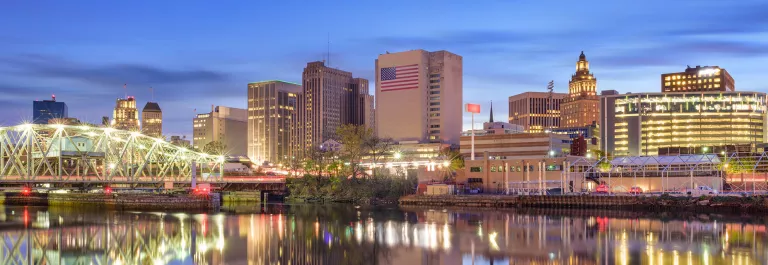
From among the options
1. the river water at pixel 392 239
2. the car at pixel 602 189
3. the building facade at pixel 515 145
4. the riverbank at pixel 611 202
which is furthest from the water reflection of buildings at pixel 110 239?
the building facade at pixel 515 145

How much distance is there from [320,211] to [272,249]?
4325 centimetres

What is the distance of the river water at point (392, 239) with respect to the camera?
50.1 meters

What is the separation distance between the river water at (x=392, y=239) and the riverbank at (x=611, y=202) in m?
6.93

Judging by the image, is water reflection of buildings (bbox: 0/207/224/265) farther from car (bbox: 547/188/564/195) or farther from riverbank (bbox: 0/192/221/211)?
car (bbox: 547/188/564/195)

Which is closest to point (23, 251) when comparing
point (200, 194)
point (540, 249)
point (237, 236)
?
point (237, 236)

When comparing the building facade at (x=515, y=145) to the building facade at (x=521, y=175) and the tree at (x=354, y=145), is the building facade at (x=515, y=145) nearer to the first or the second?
the tree at (x=354, y=145)

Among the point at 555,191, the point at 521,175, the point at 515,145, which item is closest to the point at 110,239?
the point at 555,191

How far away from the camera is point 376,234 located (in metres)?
64.9

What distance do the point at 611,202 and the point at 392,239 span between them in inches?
1713

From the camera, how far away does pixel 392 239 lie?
60875 mm

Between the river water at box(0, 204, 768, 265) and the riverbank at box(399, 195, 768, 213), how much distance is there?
6927 mm

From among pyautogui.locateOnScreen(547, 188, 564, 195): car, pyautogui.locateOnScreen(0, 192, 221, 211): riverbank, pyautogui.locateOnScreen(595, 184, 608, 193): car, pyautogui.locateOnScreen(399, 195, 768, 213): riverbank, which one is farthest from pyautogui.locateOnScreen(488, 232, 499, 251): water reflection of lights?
pyautogui.locateOnScreen(0, 192, 221, 211): riverbank

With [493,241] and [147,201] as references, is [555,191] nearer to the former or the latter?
[493,241]

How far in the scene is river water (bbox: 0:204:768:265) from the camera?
50062 millimetres
